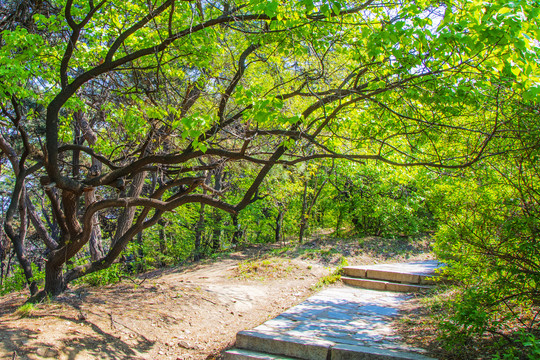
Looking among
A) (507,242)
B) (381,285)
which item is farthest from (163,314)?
(381,285)

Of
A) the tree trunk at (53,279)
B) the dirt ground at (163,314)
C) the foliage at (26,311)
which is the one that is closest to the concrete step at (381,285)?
the dirt ground at (163,314)

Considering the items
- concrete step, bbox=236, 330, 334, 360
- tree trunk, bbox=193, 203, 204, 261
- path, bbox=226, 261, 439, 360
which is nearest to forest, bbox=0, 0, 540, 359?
path, bbox=226, 261, 439, 360

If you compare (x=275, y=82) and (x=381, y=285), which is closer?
(x=275, y=82)

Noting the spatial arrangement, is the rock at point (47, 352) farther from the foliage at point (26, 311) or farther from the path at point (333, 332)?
the path at point (333, 332)

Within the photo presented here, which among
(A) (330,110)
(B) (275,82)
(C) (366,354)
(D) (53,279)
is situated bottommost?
(C) (366,354)

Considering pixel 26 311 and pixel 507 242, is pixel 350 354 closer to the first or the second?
pixel 507 242

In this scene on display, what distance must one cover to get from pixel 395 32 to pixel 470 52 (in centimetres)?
71

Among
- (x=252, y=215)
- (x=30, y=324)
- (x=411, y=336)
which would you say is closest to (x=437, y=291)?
(x=411, y=336)

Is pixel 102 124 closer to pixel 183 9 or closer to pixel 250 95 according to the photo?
pixel 183 9

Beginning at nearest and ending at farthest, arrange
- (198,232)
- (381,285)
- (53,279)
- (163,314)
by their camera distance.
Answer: (163,314) → (53,279) → (381,285) → (198,232)

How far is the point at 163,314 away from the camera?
19.7 feet

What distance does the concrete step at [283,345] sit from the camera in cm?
435

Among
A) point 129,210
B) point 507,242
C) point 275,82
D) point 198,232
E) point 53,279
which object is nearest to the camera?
point 507,242

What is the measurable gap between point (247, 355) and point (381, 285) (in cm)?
493
